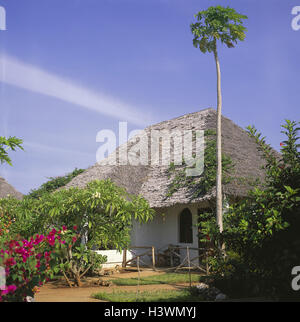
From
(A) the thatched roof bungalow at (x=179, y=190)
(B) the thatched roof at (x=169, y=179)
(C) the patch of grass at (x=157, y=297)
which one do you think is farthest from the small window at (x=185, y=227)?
(C) the patch of grass at (x=157, y=297)

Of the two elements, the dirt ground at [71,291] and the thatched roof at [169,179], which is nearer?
the dirt ground at [71,291]

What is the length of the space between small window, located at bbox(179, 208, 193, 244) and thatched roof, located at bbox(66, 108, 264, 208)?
3.99 feet

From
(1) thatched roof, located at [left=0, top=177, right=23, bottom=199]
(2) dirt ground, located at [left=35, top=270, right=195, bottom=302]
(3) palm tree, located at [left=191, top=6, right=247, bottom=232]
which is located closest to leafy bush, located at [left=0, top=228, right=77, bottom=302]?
(2) dirt ground, located at [left=35, top=270, right=195, bottom=302]

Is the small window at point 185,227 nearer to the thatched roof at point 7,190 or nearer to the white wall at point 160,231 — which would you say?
the white wall at point 160,231

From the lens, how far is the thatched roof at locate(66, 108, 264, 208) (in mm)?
13508

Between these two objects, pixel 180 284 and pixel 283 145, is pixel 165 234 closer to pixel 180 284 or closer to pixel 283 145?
pixel 180 284

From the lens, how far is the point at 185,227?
14.5 m

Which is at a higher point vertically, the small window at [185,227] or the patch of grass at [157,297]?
the small window at [185,227]

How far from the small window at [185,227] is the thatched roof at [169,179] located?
1215mm

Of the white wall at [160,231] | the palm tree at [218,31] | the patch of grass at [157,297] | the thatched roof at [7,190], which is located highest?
the palm tree at [218,31]

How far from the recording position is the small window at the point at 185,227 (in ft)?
46.5

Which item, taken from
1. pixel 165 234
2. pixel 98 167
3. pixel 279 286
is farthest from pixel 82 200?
pixel 98 167

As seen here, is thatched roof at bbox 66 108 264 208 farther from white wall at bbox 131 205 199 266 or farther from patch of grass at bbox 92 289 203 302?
patch of grass at bbox 92 289 203 302

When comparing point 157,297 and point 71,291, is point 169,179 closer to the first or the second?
point 71,291
